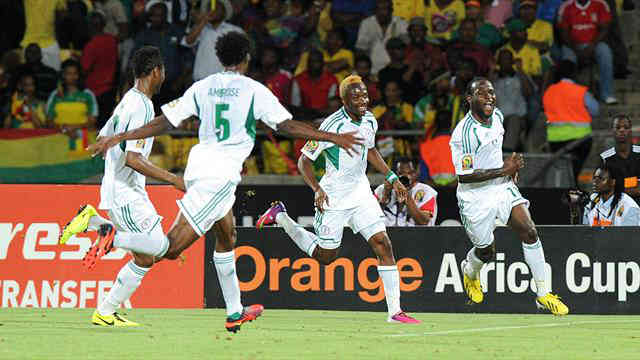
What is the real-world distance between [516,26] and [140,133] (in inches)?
423

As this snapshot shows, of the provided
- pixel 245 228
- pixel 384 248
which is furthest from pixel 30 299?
pixel 384 248

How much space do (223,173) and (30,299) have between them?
19.4 ft

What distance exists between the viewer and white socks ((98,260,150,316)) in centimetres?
1161

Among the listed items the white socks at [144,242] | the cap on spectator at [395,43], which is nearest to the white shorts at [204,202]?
the white socks at [144,242]

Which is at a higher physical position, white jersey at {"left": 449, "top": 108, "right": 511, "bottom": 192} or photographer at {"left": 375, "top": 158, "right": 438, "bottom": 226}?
white jersey at {"left": 449, "top": 108, "right": 511, "bottom": 192}

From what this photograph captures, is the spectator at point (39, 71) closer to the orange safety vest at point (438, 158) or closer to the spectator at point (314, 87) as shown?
the spectator at point (314, 87)

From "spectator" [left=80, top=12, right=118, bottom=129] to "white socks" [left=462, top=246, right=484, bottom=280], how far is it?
7.68 metres

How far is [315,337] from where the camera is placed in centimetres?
1114

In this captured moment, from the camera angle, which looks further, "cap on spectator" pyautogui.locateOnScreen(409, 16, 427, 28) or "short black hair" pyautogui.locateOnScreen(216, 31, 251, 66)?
"cap on spectator" pyautogui.locateOnScreen(409, 16, 427, 28)

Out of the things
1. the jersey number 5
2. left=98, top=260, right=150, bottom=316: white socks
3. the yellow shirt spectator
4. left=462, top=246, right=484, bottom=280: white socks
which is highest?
the yellow shirt spectator

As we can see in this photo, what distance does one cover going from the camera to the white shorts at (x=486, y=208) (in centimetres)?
1398

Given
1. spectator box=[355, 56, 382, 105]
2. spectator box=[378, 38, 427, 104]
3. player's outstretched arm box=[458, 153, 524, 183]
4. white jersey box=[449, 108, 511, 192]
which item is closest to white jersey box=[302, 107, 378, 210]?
white jersey box=[449, 108, 511, 192]

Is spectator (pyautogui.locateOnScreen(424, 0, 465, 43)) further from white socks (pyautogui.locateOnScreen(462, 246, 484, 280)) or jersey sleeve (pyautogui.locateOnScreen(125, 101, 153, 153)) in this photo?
jersey sleeve (pyautogui.locateOnScreen(125, 101, 153, 153))

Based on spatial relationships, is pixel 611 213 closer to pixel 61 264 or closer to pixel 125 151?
pixel 61 264
